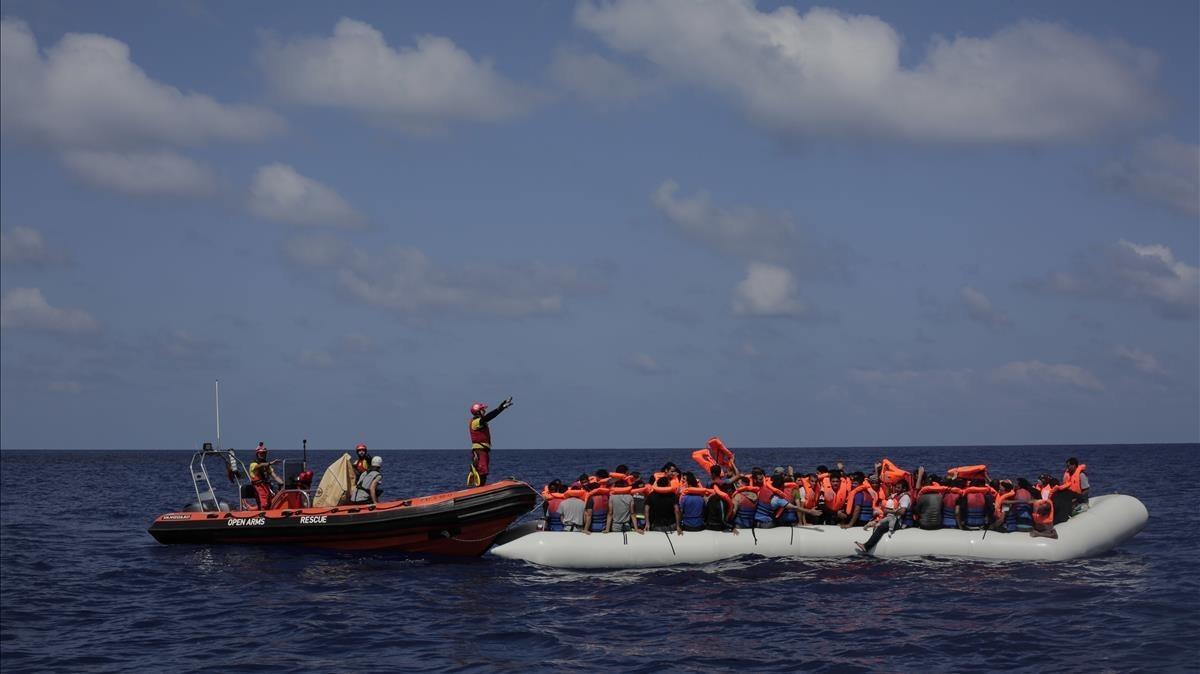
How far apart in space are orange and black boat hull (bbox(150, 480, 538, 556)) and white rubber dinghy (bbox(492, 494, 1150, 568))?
1.12 meters

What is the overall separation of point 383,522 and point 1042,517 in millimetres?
13858

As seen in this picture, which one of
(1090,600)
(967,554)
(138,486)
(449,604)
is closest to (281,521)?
(449,604)

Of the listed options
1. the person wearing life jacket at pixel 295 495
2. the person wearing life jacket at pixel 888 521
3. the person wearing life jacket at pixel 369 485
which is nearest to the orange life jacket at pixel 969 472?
the person wearing life jacket at pixel 888 521

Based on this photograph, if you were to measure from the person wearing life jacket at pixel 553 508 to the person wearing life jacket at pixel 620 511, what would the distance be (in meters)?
1.11

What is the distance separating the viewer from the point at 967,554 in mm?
21562

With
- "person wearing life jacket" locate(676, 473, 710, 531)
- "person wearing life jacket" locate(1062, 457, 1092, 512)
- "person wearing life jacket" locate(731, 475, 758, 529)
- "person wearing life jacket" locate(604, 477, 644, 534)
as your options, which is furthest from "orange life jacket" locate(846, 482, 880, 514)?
"person wearing life jacket" locate(1062, 457, 1092, 512)

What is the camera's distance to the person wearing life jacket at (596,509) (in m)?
22.2

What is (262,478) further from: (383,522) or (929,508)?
(929,508)

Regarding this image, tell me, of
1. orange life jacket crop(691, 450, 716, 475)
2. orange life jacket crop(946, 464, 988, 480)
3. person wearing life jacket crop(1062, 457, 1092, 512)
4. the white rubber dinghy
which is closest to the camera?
the white rubber dinghy

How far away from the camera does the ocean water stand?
15.4 meters

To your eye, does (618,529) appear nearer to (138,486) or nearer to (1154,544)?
(1154,544)

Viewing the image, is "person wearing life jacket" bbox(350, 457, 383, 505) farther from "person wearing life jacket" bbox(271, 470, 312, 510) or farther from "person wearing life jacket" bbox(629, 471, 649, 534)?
"person wearing life jacket" bbox(629, 471, 649, 534)

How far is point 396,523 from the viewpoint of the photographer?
23500 mm

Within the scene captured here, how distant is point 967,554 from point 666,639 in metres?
8.14
